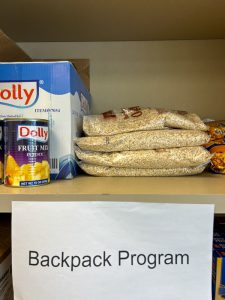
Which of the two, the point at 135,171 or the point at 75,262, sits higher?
the point at 135,171

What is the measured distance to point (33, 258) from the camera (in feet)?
1.28

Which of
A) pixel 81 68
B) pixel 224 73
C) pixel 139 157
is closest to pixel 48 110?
pixel 139 157

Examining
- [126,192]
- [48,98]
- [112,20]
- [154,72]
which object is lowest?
[126,192]

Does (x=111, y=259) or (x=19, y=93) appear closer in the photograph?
(x=111, y=259)

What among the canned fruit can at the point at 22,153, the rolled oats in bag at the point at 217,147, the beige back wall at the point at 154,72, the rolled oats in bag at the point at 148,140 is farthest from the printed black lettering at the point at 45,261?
the beige back wall at the point at 154,72

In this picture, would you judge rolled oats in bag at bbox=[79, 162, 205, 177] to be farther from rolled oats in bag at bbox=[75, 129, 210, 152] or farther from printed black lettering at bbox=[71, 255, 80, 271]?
printed black lettering at bbox=[71, 255, 80, 271]

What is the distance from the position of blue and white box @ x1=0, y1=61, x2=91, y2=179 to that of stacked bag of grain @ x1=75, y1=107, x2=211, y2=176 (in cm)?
4

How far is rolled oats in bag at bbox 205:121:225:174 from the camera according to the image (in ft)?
1.77

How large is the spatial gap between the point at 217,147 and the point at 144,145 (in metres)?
0.17

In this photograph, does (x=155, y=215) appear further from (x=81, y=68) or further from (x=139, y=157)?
(x=81, y=68)

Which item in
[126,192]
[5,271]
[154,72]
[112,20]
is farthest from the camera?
[154,72]

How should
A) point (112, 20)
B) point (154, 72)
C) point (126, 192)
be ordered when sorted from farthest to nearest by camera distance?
1. point (154, 72)
2. point (112, 20)
3. point (126, 192)

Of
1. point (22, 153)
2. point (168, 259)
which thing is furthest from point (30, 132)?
point (168, 259)

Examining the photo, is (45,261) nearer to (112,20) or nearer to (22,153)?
(22,153)
